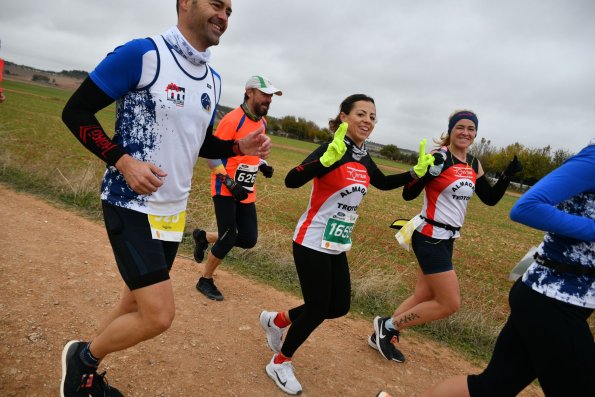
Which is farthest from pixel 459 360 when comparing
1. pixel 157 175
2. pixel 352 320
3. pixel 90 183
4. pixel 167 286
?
pixel 90 183

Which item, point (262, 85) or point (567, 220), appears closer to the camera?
point (567, 220)

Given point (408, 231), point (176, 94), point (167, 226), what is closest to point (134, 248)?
point (167, 226)

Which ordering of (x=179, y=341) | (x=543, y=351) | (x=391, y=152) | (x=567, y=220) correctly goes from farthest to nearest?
1. (x=391, y=152)
2. (x=179, y=341)
3. (x=543, y=351)
4. (x=567, y=220)

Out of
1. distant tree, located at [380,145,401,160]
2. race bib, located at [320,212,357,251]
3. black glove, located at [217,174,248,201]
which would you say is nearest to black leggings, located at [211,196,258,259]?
black glove, located at [217,174,248,201]

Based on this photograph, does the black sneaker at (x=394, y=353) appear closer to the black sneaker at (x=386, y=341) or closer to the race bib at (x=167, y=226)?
the black sneaker at (x=386, y=341)

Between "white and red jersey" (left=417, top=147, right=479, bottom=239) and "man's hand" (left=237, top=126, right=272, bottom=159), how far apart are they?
1928 mm

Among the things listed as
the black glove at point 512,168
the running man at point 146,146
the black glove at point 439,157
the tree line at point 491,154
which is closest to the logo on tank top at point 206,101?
the running man at point 146,146

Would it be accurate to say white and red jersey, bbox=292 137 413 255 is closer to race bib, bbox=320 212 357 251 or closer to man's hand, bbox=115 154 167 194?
race bib, bbox=320 212 357 251

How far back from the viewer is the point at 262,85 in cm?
459

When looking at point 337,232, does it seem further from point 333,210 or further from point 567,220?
point 567,220

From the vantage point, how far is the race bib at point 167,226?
7.32ft

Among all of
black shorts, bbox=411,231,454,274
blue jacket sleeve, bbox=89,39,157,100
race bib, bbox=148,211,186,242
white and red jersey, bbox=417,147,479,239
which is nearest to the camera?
blue jacket sleeve, bbox=89,39,157,100

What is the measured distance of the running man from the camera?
2.01 metres

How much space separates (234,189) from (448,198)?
2.15 metres
